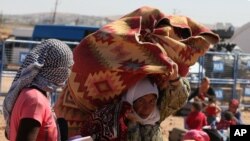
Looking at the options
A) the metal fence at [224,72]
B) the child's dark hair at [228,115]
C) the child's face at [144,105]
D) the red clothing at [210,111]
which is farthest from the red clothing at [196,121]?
the metal fence at [224,72]

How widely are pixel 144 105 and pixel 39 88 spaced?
94cm

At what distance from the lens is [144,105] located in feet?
12.3

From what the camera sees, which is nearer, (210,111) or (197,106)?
(197,106)

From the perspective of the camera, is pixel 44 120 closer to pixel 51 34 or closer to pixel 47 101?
pixel 47 101

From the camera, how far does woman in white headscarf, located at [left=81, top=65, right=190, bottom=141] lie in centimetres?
361

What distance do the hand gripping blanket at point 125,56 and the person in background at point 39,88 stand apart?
1.88ft

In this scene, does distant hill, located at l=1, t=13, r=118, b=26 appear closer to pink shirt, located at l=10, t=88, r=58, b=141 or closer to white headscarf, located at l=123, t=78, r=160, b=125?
white headscarf, located at l=123, t=78, r=160, b=125

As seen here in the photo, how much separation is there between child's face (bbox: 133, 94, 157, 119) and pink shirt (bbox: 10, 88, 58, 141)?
815 millimetres

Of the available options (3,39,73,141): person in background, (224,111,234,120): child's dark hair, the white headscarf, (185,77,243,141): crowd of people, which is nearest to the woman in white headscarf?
the white headscarf

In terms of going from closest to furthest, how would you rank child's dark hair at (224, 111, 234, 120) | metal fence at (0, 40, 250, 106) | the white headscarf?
the white headscarf → child's dark hair at (224, 111, 234, 120) → metal fence at (0, 40, 250, 106)

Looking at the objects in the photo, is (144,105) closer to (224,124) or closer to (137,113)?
(137,113)

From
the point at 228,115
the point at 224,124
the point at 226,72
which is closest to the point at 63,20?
the point at 226,72

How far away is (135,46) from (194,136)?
180 cm

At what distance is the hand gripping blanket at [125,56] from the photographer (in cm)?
356
